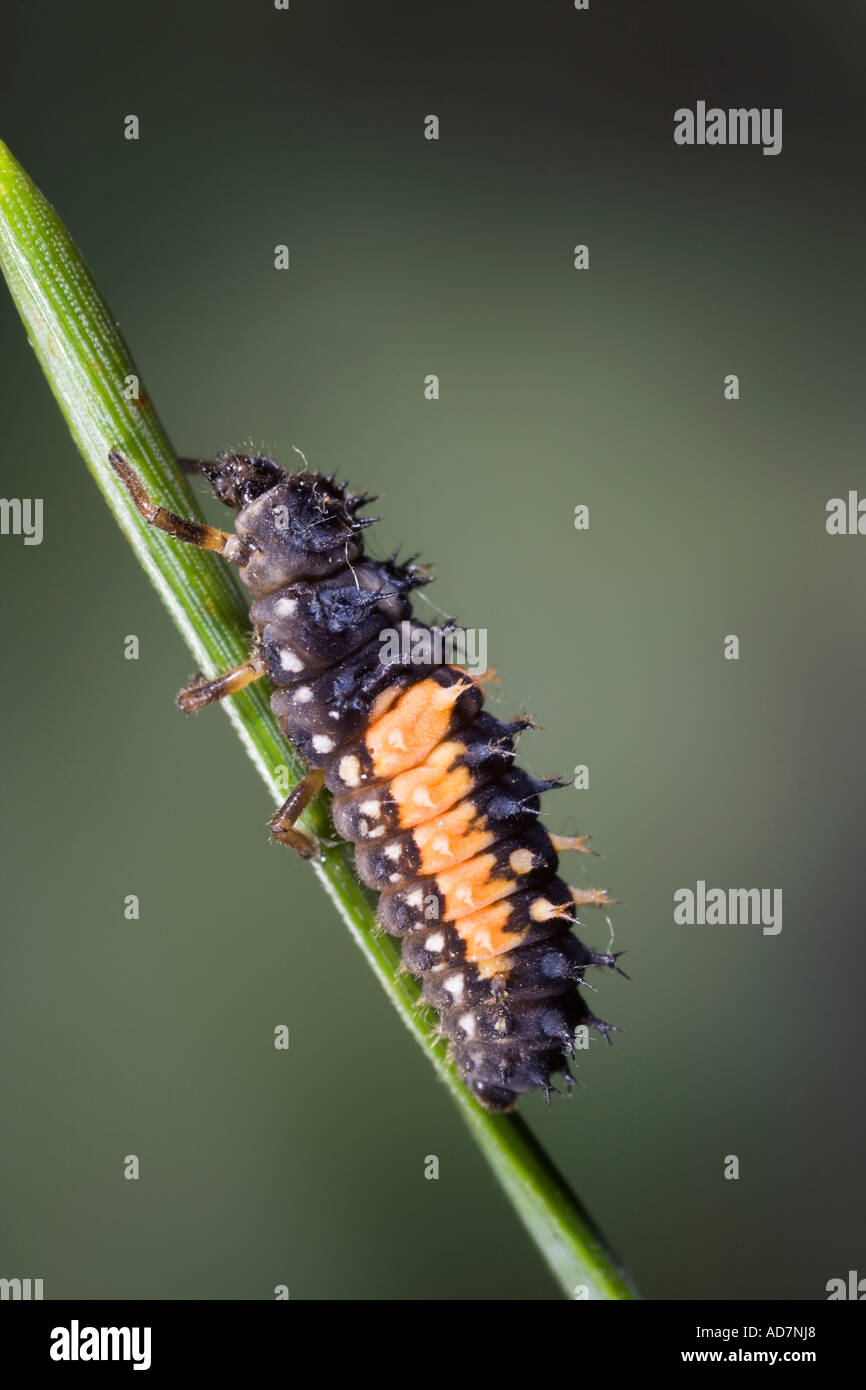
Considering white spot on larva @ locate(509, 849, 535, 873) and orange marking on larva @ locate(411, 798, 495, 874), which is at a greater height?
orange marking on larva @ locate(411, 798, 495, 874)

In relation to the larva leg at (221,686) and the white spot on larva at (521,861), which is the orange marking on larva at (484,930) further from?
the larva leg at (221,686)

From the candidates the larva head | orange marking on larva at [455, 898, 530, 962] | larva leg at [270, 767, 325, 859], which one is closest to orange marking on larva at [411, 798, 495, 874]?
orange marking on larva at [455, 898, 530, 962]

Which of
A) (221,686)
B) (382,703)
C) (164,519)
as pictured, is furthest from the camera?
(382,703)

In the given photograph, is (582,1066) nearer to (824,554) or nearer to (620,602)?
(620,602)

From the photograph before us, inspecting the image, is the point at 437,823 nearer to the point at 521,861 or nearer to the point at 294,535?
the point at 521,861

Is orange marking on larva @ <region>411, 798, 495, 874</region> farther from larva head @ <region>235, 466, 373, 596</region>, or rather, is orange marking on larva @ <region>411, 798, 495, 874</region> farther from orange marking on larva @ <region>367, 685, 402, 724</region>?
larva head @ <region>235, 466, 373, 596</region>

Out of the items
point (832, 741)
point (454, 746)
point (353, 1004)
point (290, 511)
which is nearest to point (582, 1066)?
point (353, 1004)

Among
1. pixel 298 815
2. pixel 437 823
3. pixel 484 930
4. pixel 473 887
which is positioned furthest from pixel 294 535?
pixel 484 930

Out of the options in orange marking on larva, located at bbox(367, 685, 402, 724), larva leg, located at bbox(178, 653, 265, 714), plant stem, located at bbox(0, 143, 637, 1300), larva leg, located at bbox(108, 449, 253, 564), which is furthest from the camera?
orange marking on larva, located at bbox(367, 685, 402, 724)
